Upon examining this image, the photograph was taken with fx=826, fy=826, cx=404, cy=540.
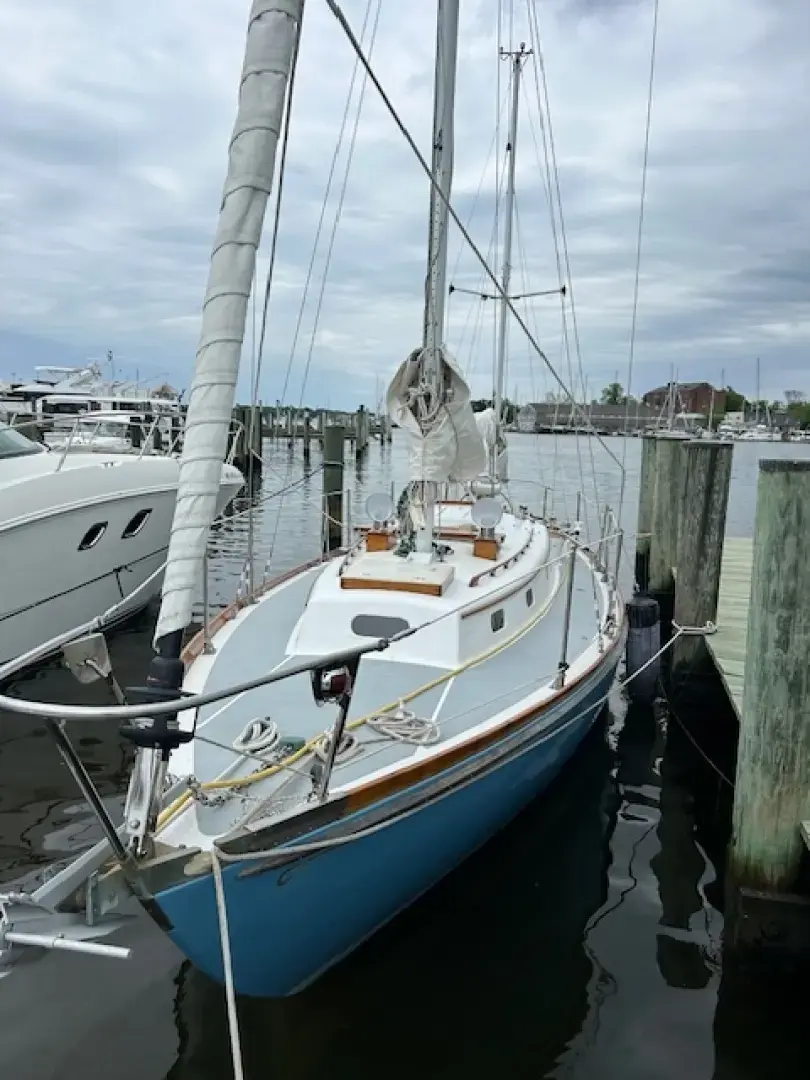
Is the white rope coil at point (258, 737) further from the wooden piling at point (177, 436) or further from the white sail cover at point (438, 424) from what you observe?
the wooden piling at point (177, 436)

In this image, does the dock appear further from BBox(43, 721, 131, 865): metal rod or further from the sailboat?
BBox(43, 721, 131, 865): metal rod

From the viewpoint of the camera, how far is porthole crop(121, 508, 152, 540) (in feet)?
35.5

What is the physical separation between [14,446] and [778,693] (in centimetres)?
884

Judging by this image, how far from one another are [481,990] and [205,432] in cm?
354

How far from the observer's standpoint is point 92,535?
10.1m

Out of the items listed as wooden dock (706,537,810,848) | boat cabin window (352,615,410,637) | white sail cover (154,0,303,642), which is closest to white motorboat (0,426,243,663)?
boat cabin window (352,615,410,637)

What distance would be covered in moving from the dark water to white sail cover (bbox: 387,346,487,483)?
307 cm

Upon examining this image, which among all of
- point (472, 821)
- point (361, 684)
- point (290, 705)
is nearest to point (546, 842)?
point (472, 821)

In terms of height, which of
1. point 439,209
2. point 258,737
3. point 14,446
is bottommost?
point 258,737

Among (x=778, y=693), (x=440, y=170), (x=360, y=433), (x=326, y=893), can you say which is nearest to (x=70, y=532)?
(x=440, y=170)

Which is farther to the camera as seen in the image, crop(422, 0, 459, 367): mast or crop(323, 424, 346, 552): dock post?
crop(323, 424, 346, 552): dock post

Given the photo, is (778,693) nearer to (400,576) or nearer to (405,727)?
(405,727)

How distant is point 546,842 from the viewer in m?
6.30

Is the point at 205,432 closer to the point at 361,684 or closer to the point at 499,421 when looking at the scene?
the point at 361,684
